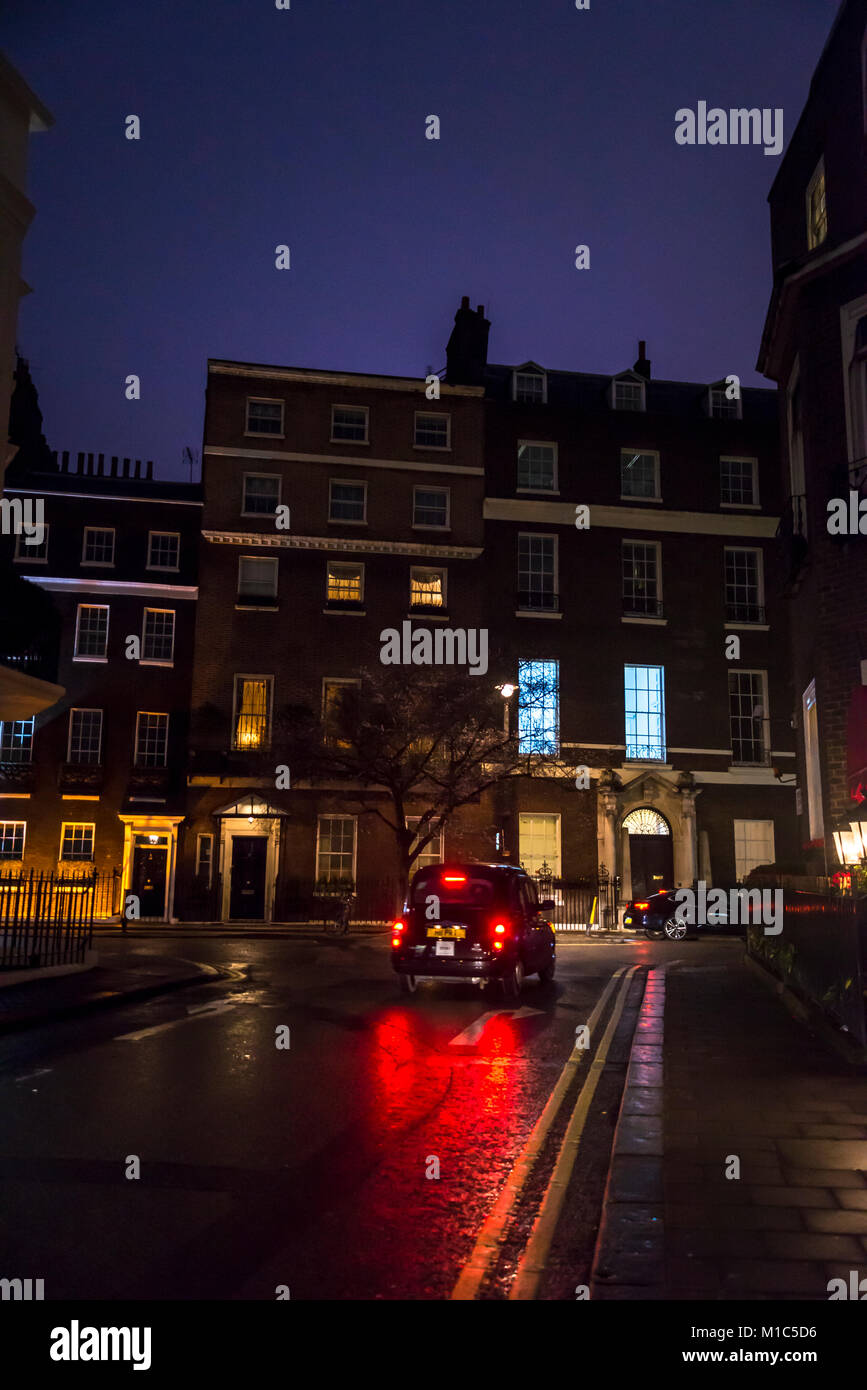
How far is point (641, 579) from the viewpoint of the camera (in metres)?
37.6

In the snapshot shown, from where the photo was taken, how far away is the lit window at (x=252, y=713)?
1382 inches

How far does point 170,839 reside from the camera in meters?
34.9

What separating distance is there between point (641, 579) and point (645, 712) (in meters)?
4.73

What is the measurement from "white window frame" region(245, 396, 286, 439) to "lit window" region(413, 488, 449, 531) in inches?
198

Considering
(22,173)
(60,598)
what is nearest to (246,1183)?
(22,173)

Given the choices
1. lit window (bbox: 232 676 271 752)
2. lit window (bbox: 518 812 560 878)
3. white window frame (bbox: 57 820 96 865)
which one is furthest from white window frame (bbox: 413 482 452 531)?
white window frame (bbox: 57 820 96 865)

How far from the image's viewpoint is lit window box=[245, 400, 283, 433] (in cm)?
3697

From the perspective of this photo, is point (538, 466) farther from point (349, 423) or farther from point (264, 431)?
point (264, 431)

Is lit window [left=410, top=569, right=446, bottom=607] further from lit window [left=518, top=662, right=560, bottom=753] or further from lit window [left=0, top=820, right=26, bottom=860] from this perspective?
lit window [left=0, top=820, right=26, bottom=860]

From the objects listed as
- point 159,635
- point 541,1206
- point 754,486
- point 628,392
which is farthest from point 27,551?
point 541,1206

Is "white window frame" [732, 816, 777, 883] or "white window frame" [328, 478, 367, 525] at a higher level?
"white window frame" [328, 478, 367, 525]
